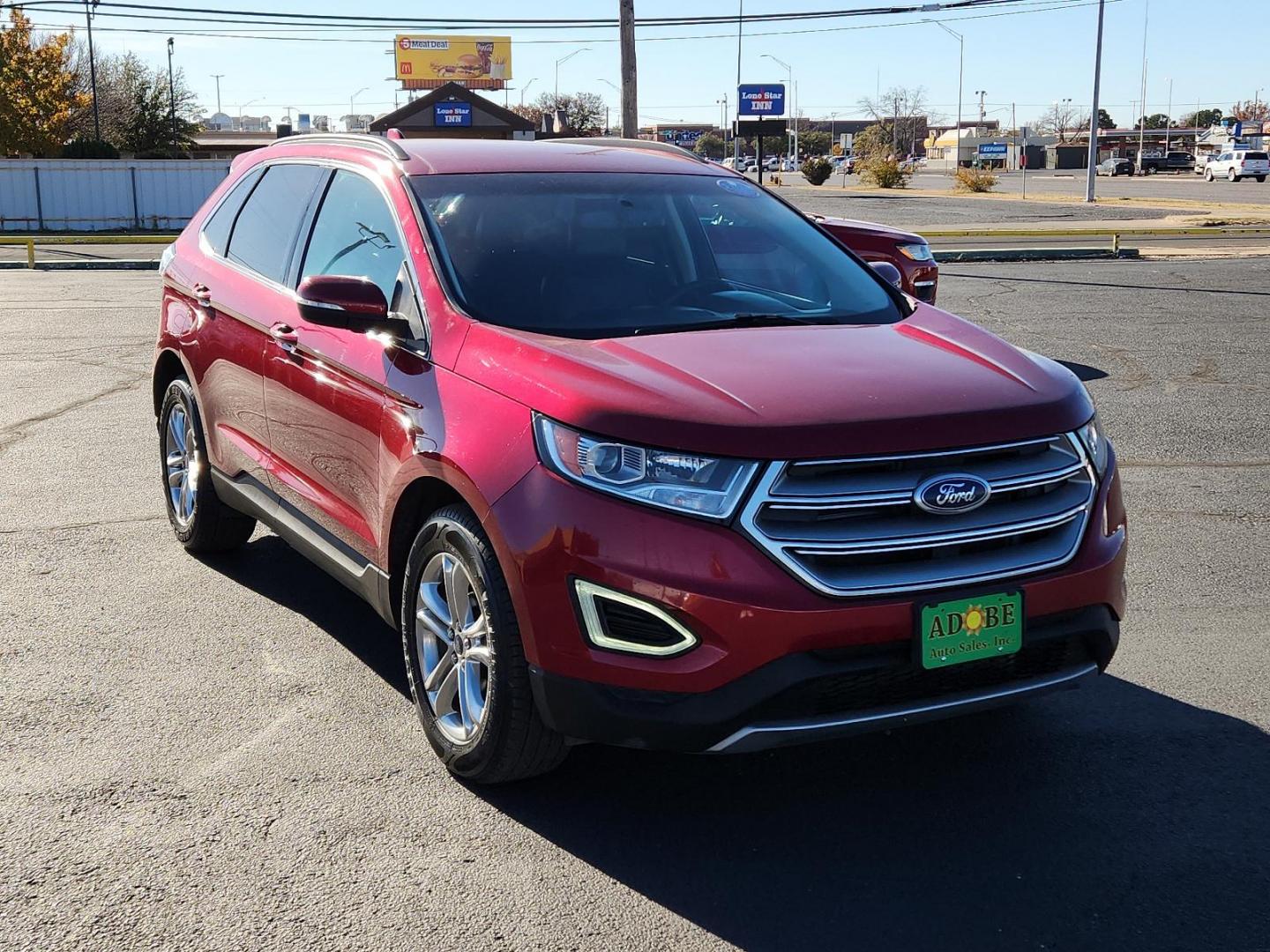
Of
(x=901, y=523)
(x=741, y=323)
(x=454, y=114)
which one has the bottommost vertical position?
(x=901, y=523)

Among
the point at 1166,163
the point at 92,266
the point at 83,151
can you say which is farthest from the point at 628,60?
the point at 1166,163

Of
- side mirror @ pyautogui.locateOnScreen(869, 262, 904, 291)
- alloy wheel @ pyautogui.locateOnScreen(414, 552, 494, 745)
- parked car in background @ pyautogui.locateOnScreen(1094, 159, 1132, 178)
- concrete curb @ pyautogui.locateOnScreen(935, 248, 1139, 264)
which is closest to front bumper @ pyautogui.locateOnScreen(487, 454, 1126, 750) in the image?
alloy wheel @ pyautogui.locateOnScreen(414, 552, 494, 745)

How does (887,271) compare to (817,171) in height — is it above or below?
below

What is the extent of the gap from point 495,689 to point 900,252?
7889 millimetres

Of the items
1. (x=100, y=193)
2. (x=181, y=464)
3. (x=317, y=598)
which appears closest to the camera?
(x=317, y=598)

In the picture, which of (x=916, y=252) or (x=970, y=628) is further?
(x=916, y=252)

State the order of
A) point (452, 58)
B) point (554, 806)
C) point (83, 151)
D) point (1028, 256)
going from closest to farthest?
point (554, 806) < point (1028, 256) < point (83, 151) < point (452, 58)

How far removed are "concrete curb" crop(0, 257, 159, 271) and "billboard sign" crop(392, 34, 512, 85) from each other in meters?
98.7

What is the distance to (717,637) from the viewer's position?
329cm

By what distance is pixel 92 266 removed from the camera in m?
23.2

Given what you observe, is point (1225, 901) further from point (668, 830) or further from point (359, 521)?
point (359, 521)

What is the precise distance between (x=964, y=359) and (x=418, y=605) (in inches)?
70.5

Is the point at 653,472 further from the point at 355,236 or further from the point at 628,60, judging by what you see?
the point at 628,60

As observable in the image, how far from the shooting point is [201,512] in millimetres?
6121
